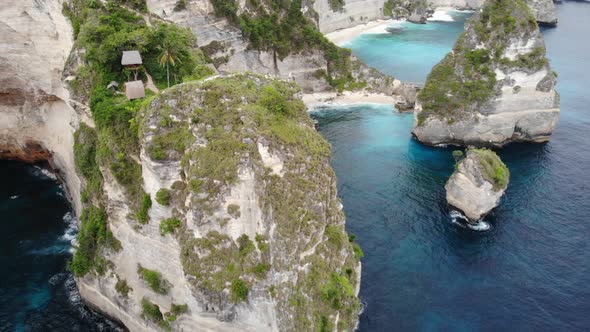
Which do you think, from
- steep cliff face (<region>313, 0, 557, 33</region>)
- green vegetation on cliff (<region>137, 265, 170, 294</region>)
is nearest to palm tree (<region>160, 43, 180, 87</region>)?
green vegetation on cliff (<region>137, 265, 170, 294</region>)

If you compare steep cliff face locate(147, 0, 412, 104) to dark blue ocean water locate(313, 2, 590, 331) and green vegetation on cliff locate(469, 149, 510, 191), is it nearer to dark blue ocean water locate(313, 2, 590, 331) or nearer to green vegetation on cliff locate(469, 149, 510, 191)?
dark blue ocean water locate(313, 2, 590, 331)

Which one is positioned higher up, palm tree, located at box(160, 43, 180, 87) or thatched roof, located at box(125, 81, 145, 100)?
palm tree, located at box(160, 43, 180, 87)

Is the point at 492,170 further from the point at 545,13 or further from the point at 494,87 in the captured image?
the point at 545,13

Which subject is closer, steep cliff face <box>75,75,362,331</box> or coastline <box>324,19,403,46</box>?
steep cliff face <box>75,75,362,331</box>

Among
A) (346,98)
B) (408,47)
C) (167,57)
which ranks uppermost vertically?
(167,57)

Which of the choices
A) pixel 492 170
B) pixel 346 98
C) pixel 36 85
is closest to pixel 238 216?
pixel 492 170

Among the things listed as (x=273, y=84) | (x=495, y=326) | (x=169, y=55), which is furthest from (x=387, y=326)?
(x=169, y=55)

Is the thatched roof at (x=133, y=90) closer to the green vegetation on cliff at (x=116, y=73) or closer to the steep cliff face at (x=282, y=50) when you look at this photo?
the green vegetation on cliff at (x=116, y=73)
